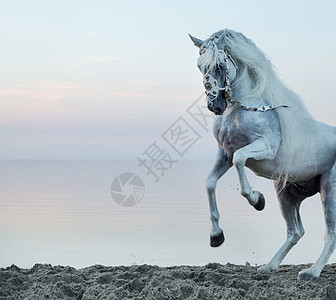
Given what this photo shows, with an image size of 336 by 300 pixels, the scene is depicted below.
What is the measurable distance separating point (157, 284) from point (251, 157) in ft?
3.42

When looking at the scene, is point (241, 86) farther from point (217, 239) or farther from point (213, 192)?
point (217, 239)

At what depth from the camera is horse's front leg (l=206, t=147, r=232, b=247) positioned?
3905 millimetres

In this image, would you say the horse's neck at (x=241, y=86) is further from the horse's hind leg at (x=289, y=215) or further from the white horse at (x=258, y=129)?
the horse's hind leg at (x=289, y=215)

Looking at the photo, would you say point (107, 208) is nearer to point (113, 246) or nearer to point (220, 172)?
point (113, 246)

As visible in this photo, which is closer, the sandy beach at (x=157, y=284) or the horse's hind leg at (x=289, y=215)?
the sandy beach at (x=157, y=284)

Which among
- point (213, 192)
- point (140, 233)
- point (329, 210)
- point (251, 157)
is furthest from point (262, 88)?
point (140, 233)

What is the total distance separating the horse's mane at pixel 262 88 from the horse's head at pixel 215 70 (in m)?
0.06

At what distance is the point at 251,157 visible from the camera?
371 centimetres

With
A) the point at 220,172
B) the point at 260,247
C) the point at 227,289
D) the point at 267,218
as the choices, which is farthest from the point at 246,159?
the point at 267,218

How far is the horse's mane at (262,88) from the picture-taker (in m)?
3.91

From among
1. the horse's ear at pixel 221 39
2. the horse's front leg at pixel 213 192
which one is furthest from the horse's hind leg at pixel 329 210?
the horse's ear at pixel 221 39

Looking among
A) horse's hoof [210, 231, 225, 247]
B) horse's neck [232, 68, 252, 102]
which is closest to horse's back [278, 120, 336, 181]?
horse's neck [232, 68, 252, 102]

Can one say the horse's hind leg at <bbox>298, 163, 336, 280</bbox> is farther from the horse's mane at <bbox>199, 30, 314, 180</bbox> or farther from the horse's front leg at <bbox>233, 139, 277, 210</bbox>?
the horse's front leg at <bbox>233, 139, 277, 210</bbox>

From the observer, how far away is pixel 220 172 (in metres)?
4.00
